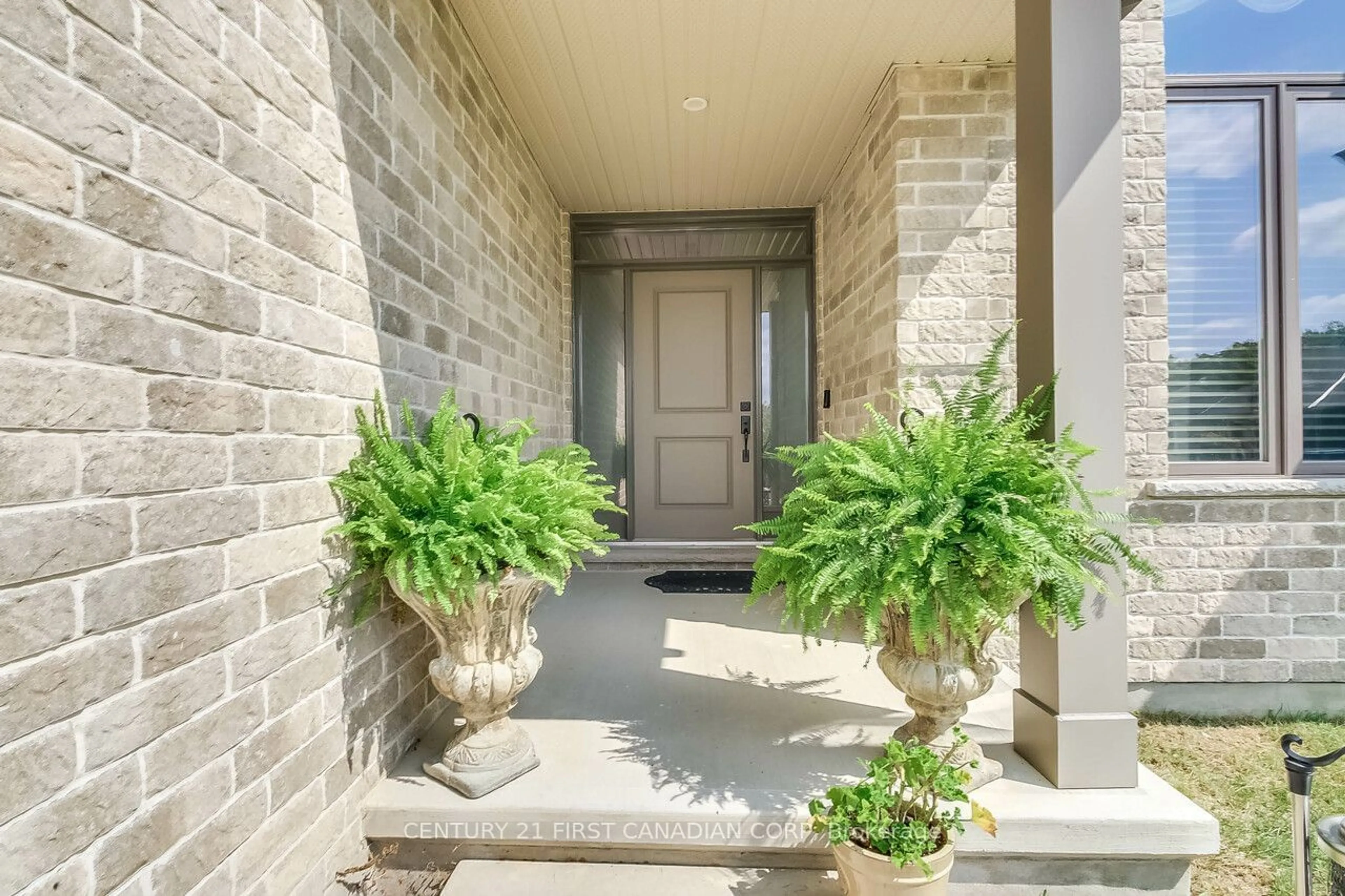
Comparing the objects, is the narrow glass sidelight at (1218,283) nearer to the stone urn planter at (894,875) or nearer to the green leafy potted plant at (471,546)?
the stone urn planter at (894,875)

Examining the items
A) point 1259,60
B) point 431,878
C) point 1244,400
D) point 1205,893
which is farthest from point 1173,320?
point 431,878

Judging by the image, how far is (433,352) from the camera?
2.14 meters

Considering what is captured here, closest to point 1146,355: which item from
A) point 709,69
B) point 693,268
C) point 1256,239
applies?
point 1256,239

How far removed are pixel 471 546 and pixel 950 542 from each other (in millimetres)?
1126

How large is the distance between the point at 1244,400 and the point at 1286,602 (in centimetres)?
91

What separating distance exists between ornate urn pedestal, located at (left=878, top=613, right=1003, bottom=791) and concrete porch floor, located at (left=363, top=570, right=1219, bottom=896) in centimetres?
9

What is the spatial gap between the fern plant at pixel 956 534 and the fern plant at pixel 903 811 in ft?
0.90

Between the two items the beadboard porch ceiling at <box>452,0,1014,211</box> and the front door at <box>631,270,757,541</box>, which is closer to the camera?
the beadboard porch ceiling at <box>452,0,1014,211</box>

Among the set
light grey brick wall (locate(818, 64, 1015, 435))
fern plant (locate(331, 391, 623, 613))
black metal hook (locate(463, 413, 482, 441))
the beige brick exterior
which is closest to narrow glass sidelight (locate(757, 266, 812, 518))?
light grey brick wall (locate(818, 64, 1015, 435))

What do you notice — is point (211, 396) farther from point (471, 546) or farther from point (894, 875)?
point (894, 875)

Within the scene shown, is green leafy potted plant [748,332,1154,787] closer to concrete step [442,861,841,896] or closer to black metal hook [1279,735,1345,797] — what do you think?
black metal hook [1279,735,1345,797]

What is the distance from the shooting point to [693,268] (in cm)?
464

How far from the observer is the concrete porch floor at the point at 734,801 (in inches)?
58.1

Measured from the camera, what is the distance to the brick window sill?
2580mm
